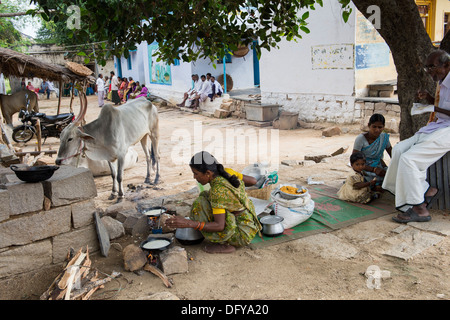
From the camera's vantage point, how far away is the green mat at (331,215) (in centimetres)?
445

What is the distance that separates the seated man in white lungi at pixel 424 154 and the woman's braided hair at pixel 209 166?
2024mm

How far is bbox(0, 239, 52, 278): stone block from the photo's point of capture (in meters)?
3.72

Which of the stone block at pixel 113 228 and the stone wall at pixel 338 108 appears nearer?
the stone block at pixel 113 228

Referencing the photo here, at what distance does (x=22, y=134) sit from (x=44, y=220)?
9737 millimetres

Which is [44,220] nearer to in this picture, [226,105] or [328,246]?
[328,246]

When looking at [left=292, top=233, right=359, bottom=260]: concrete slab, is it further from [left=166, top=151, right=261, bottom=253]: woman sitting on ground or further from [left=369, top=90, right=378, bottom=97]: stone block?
[left=369, top=90, right=378, bottom=97]: stone block

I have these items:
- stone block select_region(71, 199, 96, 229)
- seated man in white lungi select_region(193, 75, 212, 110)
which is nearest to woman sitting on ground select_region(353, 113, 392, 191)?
stone block select_region(71, 199, 96, 229)

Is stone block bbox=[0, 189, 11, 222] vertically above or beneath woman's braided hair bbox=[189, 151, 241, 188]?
beneath

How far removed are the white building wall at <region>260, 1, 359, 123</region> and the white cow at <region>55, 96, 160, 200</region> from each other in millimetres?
7124

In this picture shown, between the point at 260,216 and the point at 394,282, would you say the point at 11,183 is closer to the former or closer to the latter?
the point at 260,216

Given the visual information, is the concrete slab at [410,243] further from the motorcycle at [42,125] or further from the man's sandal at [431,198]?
the motorcycle at [42,125]

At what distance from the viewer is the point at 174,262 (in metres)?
3.71

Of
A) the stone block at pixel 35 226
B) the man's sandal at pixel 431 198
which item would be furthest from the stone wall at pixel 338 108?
the stone block at pixel 35 226

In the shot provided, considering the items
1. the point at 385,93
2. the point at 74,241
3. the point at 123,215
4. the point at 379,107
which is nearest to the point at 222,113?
the point at 385,93
